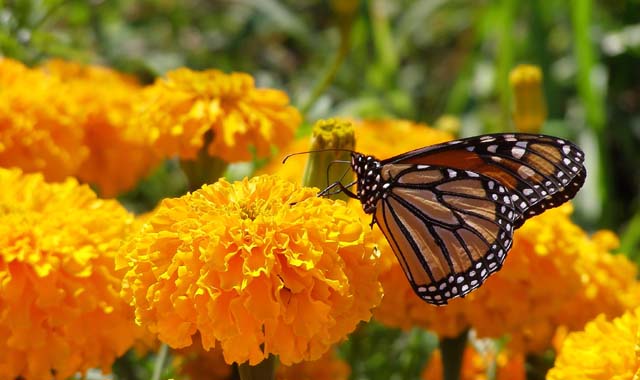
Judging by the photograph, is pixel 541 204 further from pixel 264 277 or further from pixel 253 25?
pixel 253 25

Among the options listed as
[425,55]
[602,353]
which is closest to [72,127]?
[602,353]

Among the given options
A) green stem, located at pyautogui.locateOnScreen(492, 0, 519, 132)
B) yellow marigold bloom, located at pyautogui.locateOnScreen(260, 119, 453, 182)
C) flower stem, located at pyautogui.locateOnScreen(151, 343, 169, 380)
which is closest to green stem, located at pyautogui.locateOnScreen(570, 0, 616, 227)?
green stem, located at pyautogui.locateOnScreen(492, 0, 519, 132)

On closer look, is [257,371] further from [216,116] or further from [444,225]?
[216,116]

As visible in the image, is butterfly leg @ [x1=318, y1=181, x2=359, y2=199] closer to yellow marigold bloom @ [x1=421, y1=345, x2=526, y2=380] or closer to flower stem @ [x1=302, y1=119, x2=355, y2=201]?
flower stem @ [x1=302, y1=119, x2=355, y2=201]

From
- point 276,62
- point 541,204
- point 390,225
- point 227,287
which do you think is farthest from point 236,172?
point 276,62

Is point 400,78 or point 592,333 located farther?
point 400,78

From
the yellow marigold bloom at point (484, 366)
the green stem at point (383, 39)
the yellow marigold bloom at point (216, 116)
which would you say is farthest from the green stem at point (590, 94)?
the yellow marigold bloom at point (216, 116)
